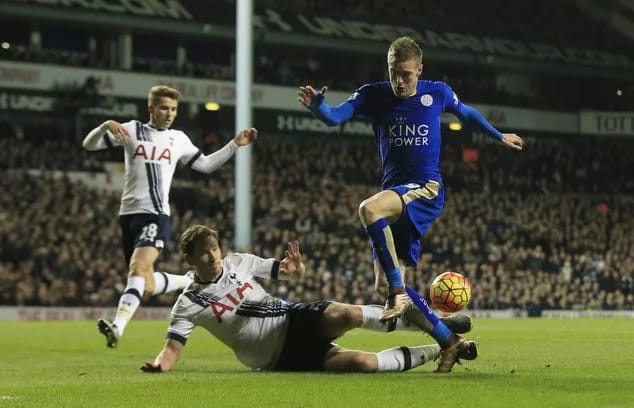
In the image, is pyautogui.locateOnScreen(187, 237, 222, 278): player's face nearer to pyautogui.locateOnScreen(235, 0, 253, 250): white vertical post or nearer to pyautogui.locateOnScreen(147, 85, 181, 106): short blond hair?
pyautogui.locateOnScreen(147, 85, 181, 106): short blond hair

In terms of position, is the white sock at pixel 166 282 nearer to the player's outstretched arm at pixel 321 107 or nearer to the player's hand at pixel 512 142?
the player's outstretched arm at pixel 321 107

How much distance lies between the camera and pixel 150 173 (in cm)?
1040

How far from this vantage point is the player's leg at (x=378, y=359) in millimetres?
7645

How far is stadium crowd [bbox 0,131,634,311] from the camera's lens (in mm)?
23750

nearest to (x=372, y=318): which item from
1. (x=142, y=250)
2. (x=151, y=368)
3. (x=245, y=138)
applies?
(x=151, y=368)

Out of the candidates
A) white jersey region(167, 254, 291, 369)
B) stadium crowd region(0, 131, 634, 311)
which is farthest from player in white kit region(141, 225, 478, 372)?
stadium crowd region(0, 131, 634, 311)

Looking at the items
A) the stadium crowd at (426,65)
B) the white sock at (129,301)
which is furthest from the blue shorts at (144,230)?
the stadium crowd at (426,65)

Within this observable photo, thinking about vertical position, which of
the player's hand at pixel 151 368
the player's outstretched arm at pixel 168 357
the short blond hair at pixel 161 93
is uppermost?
the short blond hair at pixel 161 93

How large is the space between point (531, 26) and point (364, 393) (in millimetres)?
38147

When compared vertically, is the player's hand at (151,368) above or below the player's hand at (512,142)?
below

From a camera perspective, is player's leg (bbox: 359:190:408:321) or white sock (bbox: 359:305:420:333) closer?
white sock (bbox: 359:305:420:333)

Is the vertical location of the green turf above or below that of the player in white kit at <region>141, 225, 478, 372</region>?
below

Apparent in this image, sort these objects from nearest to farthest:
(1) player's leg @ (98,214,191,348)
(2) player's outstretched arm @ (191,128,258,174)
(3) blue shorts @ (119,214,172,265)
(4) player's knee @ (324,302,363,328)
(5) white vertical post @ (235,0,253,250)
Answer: (4) player's knee @ (324,302,363,328), (2) player's outstretched arm @ (191,128,258,174), (1) player's leg @ (98,214,191,348), (3) blue shorts @ (119,214,172,265), (5) white vertical post @ (235,0,253,250)

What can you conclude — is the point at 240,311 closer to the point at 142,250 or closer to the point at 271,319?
the point at 271,319
